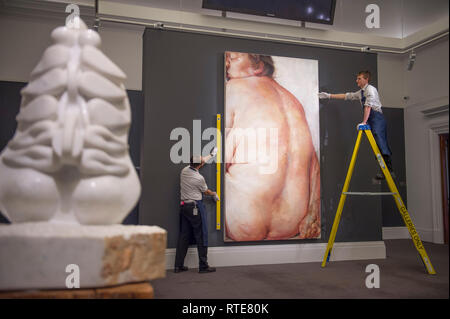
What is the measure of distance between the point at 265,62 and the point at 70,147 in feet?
10.9

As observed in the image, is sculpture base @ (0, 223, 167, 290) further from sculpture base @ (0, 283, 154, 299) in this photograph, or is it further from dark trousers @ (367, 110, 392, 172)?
dark trousers @ (367, 110, 392, 172)

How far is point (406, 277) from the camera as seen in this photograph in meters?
3.67

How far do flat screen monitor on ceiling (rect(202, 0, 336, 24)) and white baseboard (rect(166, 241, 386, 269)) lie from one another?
2.75 metres

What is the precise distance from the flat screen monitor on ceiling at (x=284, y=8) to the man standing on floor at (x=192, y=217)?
1.78m

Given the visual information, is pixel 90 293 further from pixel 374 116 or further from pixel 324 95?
pixel 324 95

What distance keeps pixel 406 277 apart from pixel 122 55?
15.5ft

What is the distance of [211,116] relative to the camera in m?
4.72

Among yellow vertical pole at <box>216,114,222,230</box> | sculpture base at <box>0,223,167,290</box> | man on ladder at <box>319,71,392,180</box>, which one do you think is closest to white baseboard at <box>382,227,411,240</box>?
man on ladder at <box>319,71,392,180</box>

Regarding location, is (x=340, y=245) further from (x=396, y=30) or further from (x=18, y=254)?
(x=18, y=254)

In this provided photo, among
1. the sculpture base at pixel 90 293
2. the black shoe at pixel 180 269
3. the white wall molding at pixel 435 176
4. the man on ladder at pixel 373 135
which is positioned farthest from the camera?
the black shoe at pixel 180 269

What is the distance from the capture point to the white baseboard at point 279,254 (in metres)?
4.55

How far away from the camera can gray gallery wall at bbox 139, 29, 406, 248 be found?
4488 millimetres

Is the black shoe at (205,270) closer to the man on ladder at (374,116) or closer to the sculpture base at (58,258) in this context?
the man on ladder at (374,116)

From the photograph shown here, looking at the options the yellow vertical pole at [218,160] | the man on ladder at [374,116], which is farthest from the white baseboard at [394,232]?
the yellow vertical pole at [218,160]
